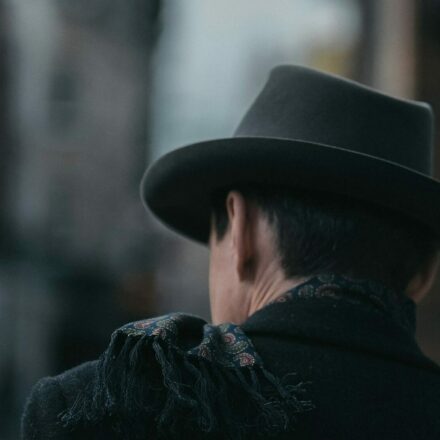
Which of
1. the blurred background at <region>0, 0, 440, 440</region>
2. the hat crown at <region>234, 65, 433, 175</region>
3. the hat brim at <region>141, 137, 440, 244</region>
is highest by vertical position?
the hat crown at <region>234, 65, 433, 175</region>

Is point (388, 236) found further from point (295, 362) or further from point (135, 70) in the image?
point (135, 70)

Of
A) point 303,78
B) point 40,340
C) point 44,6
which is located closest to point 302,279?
point 303,78

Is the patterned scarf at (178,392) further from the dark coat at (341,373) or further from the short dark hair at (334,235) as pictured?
the short dark hair at (334,235)

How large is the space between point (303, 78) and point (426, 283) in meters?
0.54

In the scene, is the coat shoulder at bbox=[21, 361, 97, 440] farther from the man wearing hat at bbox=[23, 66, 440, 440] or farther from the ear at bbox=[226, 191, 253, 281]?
the ear at bbox=[226, 191, 253, 281]

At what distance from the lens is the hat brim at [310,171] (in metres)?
1.95

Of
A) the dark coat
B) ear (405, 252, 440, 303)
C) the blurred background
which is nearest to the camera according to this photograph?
the dark coat

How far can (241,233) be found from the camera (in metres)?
2.00

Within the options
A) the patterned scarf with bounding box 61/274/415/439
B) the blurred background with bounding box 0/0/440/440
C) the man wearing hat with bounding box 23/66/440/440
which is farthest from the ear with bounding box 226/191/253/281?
the blurred background with bounding box 0/0/440/440

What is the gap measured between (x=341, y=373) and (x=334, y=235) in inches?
10.8

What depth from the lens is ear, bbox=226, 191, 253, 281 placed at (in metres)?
2.00

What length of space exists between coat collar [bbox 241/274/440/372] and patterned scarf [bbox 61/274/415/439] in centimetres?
12

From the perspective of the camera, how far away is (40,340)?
22.0 metres

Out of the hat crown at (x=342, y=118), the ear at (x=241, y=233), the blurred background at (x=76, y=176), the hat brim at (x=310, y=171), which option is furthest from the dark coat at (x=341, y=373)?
the blurred background at (x=76, y=176)
